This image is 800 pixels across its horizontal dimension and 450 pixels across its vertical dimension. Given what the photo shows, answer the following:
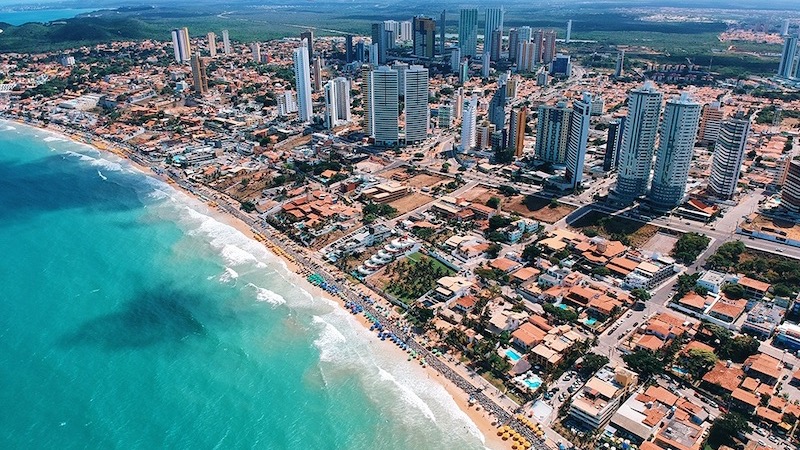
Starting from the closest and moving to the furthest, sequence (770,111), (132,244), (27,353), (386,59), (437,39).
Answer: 1. (27,353)
2. (132,244)
3. (770,111)
4. (386,59)
5. (437,39)

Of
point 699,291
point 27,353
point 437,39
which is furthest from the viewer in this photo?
point 437,39

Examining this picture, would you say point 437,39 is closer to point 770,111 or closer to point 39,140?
point 770,111

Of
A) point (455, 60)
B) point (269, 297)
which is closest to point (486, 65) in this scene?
point (455, 60)

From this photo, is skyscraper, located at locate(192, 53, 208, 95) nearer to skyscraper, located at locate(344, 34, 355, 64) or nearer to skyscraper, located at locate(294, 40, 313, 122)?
skyscraper, located at locate(294, 40, 313, 122)

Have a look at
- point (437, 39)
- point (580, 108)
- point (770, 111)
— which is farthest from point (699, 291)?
point (437, 39)

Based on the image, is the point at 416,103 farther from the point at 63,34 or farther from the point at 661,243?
the point at 63,34

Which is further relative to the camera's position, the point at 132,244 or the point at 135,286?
the point at 132,244
